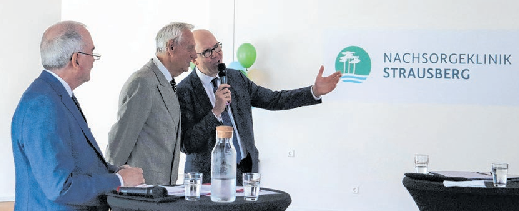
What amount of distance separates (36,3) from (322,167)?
4245mm

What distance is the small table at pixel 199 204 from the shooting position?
257 centimetres

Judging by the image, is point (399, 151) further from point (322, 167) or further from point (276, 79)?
point (276, 79)

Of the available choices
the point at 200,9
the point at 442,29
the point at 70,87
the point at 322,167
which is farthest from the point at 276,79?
the point at 70,87

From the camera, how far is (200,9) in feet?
34.5

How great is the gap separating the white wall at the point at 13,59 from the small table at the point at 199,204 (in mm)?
6720

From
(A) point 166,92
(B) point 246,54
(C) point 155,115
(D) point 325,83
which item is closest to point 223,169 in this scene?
(C) point 155,115

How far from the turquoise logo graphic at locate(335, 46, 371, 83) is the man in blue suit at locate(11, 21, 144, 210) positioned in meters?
4.70

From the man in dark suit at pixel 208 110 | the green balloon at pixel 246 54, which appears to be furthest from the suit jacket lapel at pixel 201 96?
the green balloon at pixel 246 54

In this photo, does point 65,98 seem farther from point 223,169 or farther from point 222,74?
point 222,74

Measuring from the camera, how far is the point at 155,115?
368 centimetres

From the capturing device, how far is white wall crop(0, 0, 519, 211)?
282 inches

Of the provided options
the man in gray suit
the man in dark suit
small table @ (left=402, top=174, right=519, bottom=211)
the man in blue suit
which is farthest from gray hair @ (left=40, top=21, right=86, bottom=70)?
small table @ (left=402, top=174, right=519, bottom=211)

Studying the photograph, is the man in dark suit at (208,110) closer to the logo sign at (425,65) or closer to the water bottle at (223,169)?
the water bottle at (223,169)

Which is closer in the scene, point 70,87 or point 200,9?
point 70,87
